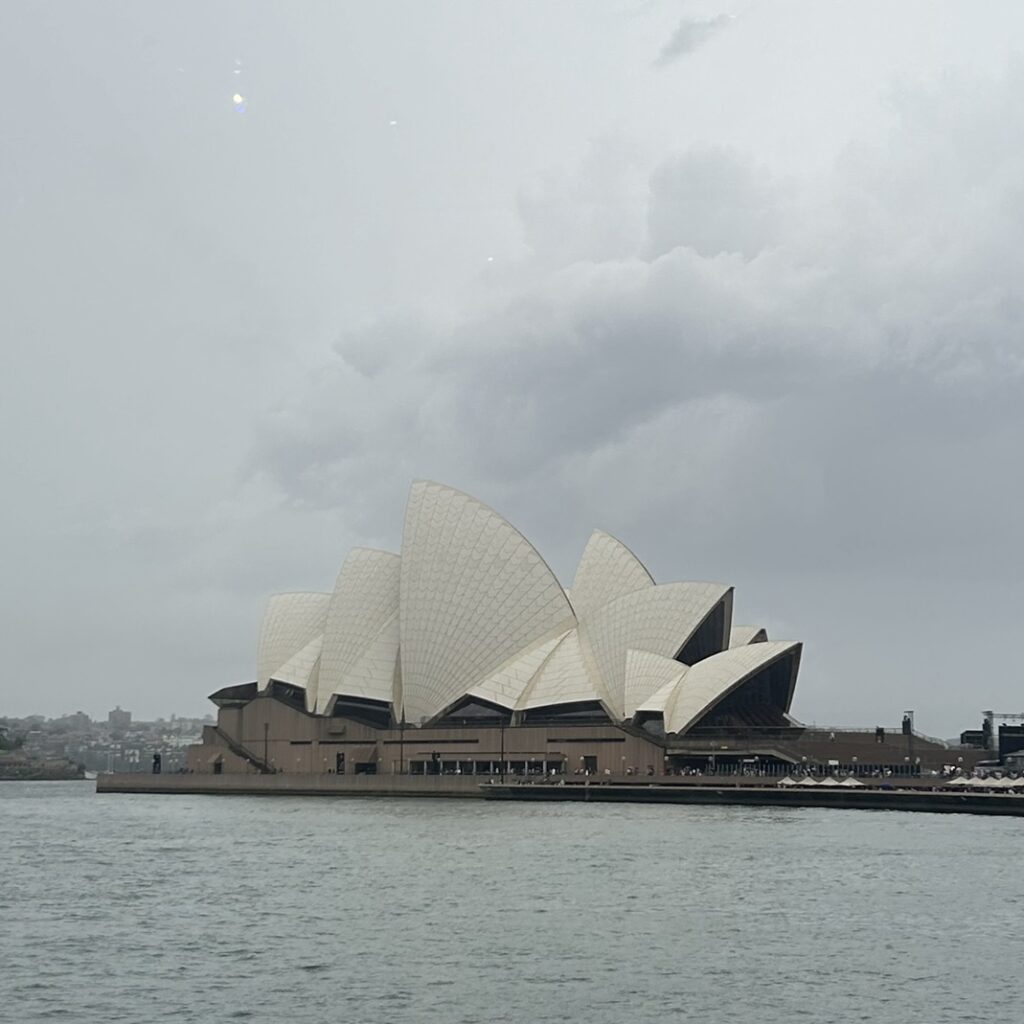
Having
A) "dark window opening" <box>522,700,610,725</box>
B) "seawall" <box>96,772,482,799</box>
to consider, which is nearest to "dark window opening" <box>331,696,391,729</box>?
"seawall" <box>96,772,482,799</box>

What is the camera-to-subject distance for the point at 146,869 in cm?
3850

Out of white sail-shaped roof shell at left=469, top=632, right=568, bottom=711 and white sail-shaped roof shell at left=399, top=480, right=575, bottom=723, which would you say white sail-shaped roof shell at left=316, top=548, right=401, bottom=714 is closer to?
white sail-shaped roof shell at left=399, top=480, right=575, bottom=723

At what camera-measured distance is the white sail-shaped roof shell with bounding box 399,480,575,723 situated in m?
77.9

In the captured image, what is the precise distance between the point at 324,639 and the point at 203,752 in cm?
1264

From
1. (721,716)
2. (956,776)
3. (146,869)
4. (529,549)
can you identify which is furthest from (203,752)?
(146,869)

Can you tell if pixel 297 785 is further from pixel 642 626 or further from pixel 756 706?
pixel 756 706

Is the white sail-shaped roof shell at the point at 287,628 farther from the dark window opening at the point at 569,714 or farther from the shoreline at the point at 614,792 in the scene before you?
the dark window opening at the point at 569,714

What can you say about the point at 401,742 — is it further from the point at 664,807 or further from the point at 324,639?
the point at 664,807

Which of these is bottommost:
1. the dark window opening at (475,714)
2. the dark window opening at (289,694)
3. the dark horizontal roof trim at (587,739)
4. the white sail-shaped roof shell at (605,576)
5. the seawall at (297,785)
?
the seawall at (297,785)

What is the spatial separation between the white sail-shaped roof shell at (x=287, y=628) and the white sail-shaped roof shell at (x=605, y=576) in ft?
55.7

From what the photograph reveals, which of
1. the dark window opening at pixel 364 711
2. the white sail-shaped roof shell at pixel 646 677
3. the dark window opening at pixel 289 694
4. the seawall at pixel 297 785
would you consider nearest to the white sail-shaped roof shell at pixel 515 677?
the white sail-shaped roof shell at pixel 646 677

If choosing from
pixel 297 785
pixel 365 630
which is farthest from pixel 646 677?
pixel 297 785

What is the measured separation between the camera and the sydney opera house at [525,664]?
75125mm

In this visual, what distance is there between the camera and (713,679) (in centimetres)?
7394
